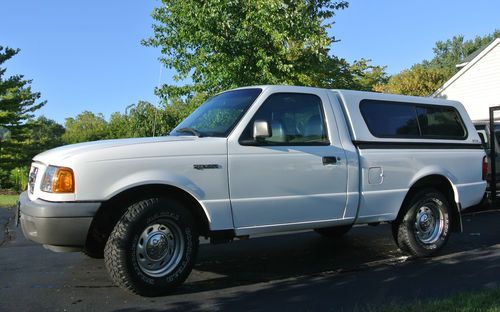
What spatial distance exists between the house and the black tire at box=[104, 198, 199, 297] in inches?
724

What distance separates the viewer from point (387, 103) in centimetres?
660

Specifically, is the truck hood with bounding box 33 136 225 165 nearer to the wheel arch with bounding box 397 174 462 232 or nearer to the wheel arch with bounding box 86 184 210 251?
the wheel arch with bounding box 86 184 210 251

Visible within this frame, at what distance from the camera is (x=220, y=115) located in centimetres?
570

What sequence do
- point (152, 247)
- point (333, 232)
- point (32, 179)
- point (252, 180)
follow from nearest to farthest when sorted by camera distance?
1. point (152, 247)
2. point (32, 179)
3. point (252, 180)
4. point (333, 232)

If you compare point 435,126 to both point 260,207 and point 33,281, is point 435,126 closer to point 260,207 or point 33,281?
point 260,207

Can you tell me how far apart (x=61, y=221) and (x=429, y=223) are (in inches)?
183

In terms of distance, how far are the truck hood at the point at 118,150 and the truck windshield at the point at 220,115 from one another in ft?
1.33

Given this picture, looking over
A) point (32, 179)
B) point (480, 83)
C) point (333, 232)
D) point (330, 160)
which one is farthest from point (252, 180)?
point (480, 83)

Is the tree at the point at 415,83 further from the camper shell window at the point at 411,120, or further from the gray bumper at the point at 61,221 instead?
the gray bumper at the point at 61,221

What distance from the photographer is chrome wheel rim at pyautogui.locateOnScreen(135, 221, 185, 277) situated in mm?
4750

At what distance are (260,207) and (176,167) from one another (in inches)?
39.0

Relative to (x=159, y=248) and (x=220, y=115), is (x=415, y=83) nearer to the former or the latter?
(x=220, y=115)

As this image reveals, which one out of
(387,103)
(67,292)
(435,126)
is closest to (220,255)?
(67,292)

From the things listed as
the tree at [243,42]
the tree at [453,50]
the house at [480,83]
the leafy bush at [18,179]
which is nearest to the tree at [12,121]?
the leafy bush at [18,179]
